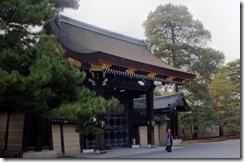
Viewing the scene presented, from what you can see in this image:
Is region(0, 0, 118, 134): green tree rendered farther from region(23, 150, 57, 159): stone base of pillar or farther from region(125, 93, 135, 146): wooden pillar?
region(125, 93, 135, 146): wooden pillar

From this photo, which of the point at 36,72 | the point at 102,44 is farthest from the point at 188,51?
the point at 36,72

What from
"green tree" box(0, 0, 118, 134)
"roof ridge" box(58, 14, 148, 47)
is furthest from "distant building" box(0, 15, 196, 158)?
"green tree" box(0, 0, 118, 134)

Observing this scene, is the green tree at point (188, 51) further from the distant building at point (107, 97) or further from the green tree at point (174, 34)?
the distant building at point (107, 97)

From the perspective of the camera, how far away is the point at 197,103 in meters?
13.5

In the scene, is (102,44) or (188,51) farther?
(188,51)

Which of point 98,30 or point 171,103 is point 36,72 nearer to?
point 98,30

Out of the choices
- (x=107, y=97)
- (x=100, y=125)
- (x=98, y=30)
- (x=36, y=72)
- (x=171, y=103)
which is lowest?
(x=100, y=125)

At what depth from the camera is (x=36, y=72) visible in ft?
14.6

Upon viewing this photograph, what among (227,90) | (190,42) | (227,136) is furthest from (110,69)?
(190,42)

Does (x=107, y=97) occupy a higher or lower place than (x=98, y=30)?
lower

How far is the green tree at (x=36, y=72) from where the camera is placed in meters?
4.53

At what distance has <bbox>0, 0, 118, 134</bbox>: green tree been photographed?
14.9 ft

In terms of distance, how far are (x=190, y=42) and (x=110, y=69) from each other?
21.2ft

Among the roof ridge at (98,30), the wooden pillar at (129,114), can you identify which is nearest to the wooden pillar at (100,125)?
the roof ridge at (98,30)
